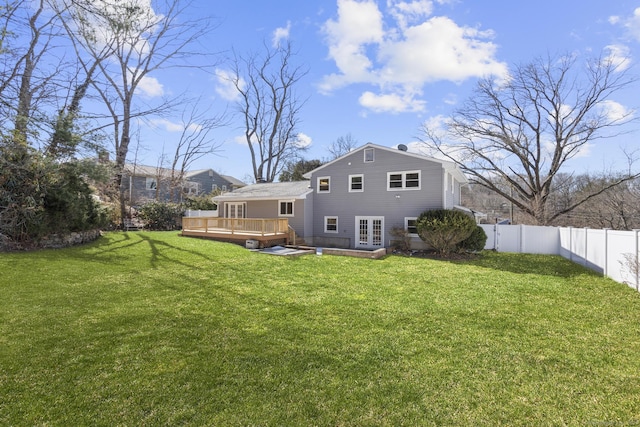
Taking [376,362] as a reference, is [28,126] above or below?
above

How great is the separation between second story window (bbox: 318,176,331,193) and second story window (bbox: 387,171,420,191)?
3.62 meters

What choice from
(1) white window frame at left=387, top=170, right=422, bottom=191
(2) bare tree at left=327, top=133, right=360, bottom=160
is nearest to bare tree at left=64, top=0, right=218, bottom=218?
(1) white window frame at left=387, top=170, right=422, bottom=191

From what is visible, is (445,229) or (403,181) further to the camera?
(403,181)

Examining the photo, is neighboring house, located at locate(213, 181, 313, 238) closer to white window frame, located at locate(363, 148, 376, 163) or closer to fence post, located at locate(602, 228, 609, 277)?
white window frame, located at locate(363, 148, 376, 163)

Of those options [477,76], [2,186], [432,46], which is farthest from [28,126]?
[477,76]

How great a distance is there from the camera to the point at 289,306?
6.23 metres

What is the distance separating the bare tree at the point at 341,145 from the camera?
37.5 metres

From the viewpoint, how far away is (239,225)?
52.3 ft

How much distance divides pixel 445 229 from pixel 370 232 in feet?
14.4

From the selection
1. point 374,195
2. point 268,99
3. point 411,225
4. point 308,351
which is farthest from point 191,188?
point 308,351

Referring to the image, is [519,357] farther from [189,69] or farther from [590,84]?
[590,84]

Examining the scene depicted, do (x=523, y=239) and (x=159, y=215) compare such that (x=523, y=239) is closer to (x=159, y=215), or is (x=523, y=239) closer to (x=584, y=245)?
(x=584, y=245)

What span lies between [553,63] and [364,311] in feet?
80.8

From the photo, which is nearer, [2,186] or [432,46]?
[2,186]
